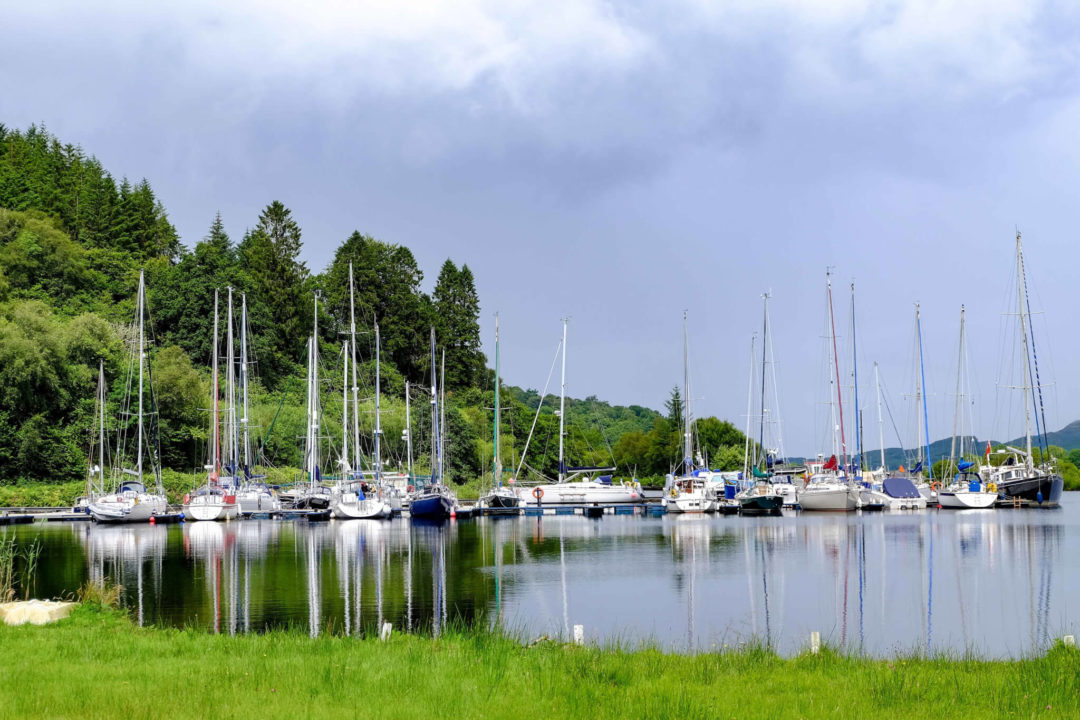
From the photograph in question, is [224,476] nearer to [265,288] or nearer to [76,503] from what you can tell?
[76,503]

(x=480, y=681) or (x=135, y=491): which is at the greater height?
(x=135, y=491)

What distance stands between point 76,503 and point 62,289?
26.5 meters

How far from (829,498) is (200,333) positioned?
5404cm

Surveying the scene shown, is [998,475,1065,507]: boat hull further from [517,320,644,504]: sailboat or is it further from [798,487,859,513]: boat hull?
[517,320,644,504]: sailboat

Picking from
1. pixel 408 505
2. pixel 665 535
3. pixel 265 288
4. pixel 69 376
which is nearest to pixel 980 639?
pixel 665 535

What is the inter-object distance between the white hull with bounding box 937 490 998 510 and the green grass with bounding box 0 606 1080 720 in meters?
62.9

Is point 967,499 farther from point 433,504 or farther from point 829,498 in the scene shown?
point 433,504

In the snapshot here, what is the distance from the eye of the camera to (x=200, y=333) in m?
88.4

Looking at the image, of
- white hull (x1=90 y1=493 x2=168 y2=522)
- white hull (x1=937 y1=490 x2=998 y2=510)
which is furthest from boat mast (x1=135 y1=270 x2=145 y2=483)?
white hull (x1=937 y1=490 x2=998 y2=510)

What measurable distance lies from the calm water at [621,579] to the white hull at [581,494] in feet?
62.7

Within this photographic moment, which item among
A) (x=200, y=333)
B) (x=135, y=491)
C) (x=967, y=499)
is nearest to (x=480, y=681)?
(x=135, y=491)

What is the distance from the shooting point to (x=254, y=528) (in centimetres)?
6062

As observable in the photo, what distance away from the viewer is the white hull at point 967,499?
74000mm

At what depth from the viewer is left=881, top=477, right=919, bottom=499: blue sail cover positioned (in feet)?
253
